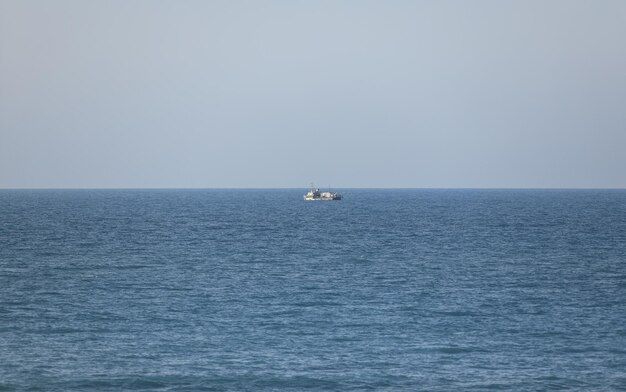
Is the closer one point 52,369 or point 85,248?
point 52,369

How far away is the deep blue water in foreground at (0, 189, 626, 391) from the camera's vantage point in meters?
43.8

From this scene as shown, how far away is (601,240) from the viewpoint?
113 m

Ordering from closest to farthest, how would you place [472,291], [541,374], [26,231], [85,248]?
[541,374] → [472,291] → [85,248] → [26,231]

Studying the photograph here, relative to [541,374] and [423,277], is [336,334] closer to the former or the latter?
[541,374]

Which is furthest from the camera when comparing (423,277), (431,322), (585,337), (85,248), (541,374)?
(85,248)

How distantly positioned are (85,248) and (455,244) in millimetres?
45054

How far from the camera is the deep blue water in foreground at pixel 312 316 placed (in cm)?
4378

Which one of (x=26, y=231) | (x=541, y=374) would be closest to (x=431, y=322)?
(x=541, y=374)

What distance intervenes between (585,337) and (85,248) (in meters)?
67.1

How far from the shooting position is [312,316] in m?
58.6

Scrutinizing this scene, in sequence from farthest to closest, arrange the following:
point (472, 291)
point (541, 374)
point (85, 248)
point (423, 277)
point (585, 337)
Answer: point (85, 248), point (423, 277), point (472, 291), point (585, 337), point (541, 374)

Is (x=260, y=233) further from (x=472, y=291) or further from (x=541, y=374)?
(x=541, y=374)

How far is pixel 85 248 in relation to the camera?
103625mm

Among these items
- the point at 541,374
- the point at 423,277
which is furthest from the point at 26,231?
the point at 541,374
